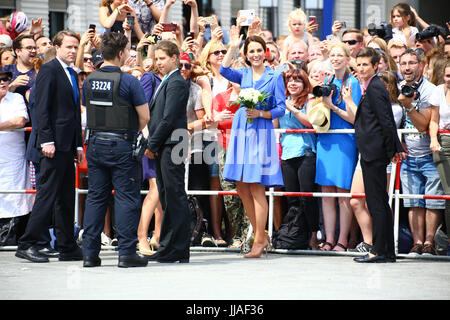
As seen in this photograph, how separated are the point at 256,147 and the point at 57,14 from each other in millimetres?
21890

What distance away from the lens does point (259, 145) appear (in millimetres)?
9594

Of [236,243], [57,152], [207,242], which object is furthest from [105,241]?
[57,152]

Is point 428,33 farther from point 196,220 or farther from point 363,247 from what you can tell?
point 196,220

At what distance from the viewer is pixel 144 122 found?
8750 millimetres

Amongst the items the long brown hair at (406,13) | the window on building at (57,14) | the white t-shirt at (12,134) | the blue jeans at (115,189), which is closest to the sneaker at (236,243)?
the blue jeans at (115,189)

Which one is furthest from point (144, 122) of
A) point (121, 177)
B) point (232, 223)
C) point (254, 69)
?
point (232, 223)

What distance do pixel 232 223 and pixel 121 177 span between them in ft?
7.96

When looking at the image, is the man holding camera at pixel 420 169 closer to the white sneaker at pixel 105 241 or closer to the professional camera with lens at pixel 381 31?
the professional camera with lens at pixel 381 31

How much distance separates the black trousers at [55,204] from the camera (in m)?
9.25

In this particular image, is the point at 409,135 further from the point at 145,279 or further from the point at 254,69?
the point at 145,279

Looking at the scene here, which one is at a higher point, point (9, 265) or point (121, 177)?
point (121, 177)

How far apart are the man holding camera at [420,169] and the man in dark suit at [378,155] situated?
63cm

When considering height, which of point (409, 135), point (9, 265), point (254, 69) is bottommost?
point (9, 265)
